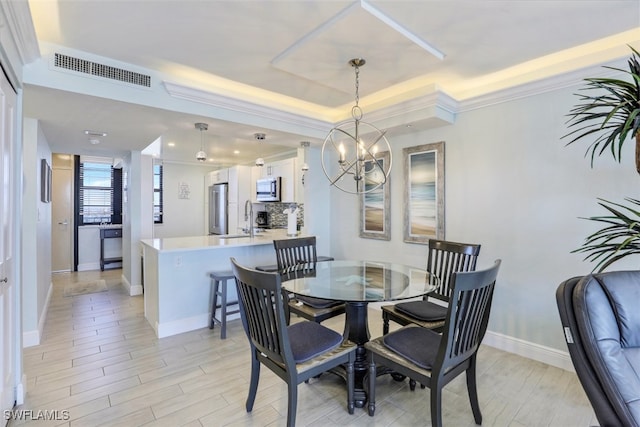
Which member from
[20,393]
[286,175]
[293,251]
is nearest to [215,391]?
[20,393]

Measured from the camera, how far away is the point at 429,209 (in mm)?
3557

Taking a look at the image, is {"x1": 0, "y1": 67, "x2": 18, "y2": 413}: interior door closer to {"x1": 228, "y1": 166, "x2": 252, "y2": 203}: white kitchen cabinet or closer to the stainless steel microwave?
the stainless steel microwave

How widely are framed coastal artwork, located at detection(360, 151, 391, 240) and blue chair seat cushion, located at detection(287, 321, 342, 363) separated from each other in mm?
2099

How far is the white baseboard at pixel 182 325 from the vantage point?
10.8 feet

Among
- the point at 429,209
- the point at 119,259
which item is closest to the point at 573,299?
the point at 429,209

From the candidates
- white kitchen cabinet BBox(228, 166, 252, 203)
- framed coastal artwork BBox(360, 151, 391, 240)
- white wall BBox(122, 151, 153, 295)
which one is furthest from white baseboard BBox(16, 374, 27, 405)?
white kitchen cabinet BBox(228, 166, 252, 203)

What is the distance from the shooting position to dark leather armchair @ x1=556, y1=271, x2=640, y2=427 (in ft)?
3.49

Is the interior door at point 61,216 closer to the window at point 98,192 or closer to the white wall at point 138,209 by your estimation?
the window at point 98,192

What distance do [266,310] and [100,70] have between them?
2.30 m

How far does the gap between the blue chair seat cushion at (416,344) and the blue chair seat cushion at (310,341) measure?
352 millimetres

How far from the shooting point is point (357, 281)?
2543mm

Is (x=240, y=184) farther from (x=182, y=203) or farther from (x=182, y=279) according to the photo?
(x=182, y=279)

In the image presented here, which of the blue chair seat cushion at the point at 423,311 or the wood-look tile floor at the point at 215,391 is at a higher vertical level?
the blue chair seat cushion at the point at 423,311

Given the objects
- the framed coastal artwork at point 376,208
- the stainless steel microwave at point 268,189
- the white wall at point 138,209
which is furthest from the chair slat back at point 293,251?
the white wall at point 138,209
